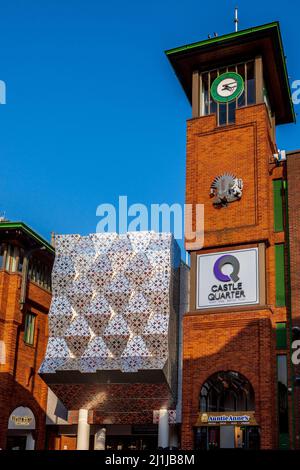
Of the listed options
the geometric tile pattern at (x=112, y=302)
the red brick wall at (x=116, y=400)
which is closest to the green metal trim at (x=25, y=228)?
the geometric tile pattern at (x=112, y=302)

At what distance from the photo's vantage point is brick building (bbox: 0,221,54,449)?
1467 inches

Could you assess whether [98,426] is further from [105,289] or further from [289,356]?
[289,356]

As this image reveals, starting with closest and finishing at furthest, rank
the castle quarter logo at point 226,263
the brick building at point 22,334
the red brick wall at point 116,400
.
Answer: the castle quarter logo at point 226,263
the red brick wall at point 116,400
the brick building at point 22,334

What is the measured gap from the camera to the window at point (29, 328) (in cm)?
3997

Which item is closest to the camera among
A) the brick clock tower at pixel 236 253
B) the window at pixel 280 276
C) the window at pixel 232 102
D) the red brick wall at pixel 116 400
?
the brick clock tower at pixel 236 253

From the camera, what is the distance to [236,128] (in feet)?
Result: 107

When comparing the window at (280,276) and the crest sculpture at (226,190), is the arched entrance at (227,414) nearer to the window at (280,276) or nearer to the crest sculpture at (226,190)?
the window at (280,276)

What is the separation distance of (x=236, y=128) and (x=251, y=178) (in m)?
3.03

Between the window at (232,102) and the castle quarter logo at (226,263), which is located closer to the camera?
the castle quarter logo at (226,263)

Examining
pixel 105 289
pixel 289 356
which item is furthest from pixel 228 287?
pixel 105 289

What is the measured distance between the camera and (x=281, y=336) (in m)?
29.2

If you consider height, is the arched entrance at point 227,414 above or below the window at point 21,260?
below

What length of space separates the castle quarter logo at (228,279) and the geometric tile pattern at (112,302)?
4660mm

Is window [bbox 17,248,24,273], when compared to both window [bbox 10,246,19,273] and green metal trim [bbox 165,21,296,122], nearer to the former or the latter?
window [bbox 10,246,19,273]
